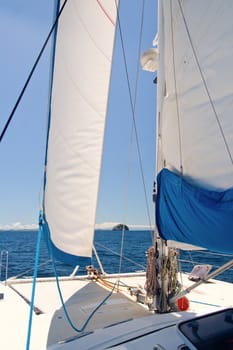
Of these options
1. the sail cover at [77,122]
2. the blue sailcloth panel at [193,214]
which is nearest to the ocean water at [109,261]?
the sail cover at [77,122]

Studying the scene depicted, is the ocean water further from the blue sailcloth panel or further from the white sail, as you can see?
the white sail

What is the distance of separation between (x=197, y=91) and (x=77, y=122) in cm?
109

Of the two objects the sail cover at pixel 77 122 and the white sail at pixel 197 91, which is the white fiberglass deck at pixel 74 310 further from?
the white sail at pixel 197 91

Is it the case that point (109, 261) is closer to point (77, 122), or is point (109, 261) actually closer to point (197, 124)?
point (77, 122)

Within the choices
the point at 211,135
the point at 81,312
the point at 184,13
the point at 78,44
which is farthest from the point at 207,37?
the point at 81,312

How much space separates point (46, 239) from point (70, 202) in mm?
367

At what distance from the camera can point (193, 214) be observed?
2.03 metres

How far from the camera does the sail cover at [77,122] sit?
2523mm

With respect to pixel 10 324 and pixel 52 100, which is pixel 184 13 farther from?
pixel 10 324

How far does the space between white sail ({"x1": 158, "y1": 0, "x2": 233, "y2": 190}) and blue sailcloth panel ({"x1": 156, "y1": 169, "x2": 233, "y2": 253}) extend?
102 millimetres

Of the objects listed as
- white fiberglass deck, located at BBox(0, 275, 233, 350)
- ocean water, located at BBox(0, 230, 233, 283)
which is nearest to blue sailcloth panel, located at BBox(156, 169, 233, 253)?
ocean water, located at BBox(0, 230, 233, 283)

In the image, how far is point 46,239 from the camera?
8.16ft

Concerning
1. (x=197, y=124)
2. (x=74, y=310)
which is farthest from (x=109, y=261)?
(x=197, y=124)

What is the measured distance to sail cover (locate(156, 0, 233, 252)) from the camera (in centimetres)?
197
